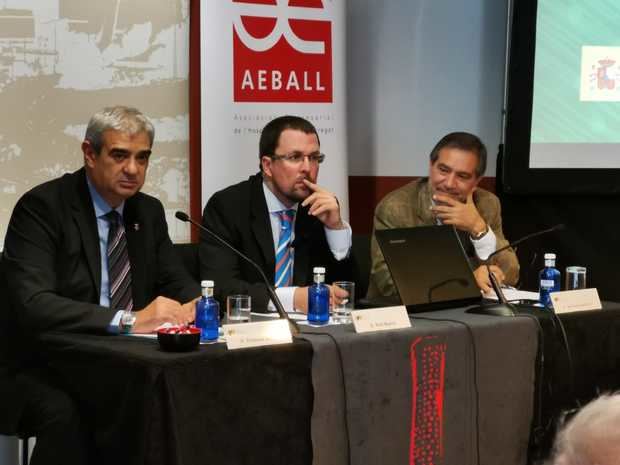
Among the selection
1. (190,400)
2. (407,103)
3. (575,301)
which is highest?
(407,103)

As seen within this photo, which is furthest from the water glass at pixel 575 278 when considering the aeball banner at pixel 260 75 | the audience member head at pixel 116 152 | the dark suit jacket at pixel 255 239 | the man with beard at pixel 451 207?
the audience member head at pixel 116 152

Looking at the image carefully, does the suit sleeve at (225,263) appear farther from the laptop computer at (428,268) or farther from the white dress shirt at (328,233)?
the laptop computer at (428,268)

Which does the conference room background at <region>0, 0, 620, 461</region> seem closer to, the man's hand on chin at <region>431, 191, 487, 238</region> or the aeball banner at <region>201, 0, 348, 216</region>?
the aeball banner at <region>201, 0, 348, 216</region>

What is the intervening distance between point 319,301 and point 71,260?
2.29 ft

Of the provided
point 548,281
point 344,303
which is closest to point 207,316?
point 344,303

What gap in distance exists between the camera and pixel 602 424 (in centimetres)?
102

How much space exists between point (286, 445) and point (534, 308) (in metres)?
0.99

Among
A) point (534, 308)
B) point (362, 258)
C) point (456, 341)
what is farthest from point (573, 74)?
point (456, 341)

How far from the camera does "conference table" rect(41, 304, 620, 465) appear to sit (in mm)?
2172

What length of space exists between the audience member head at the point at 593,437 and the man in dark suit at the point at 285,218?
2.14 meters

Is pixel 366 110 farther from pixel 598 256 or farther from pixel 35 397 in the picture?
pixel 35 397

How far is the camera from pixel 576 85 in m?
4.68

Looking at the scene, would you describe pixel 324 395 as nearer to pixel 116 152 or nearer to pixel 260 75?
pixel 116 152

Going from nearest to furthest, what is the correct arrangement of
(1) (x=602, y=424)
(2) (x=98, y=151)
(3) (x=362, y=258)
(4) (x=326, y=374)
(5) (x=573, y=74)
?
(1) (x=602, y=424) < (4) (x=326, y=374) < (2) (x=98, y=151) < (3) (x=362, y=258) < (5) (x=573, y=74)
